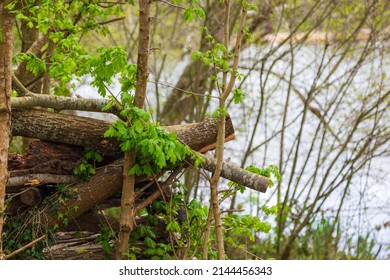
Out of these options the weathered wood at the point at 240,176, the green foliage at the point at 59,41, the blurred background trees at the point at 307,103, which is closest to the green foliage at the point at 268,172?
the weathered wood at the point at 240,176

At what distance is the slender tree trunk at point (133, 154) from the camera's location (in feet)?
17.7

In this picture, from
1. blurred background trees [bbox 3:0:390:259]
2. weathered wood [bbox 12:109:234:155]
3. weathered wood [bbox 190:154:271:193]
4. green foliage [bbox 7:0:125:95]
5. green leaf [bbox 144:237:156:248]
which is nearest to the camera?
green foliage [bbox 7:0:125:95]

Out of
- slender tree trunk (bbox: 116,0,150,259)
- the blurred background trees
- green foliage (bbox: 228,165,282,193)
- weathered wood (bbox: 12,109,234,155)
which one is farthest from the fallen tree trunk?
the blurred background trees

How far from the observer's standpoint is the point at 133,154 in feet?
18.0

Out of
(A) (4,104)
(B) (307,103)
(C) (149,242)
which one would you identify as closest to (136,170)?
(C) (149,242)

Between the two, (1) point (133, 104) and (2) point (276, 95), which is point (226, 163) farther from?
(2) point (276, 95)

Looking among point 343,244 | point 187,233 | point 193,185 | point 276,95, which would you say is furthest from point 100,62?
point 343,244

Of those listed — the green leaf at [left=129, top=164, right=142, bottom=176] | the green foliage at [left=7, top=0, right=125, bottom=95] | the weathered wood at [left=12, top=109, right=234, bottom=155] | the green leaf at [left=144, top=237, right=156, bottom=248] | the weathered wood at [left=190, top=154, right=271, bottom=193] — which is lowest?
the green leaf at [left=144, top=237, right=156, bottom=248]

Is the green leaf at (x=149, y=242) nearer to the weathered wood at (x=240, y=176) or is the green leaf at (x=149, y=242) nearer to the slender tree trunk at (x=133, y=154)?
the slender tree trunk at (x=133, y=154)

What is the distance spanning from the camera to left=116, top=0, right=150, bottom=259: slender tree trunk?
17.7ft

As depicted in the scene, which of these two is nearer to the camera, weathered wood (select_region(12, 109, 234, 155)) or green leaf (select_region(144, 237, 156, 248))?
weathered wood (select_region(12, 109, 234, 155))

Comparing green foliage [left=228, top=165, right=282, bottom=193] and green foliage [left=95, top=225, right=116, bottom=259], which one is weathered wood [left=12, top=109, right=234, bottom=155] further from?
green foliage [left=95, top=225, right=116, bottom=259]

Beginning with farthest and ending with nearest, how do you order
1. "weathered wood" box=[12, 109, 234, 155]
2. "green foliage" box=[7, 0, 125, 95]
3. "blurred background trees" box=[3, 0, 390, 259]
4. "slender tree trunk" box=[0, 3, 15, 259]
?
1. "blurred background trees" box=[3, 0, 390, 259]
2. "weathered wood" box=[12, 109, 234, 155]
3. "green foliage" box=[7, 0, 125, 95]
4. "slender tree trunk" box=[0, 3, 15, 259]
